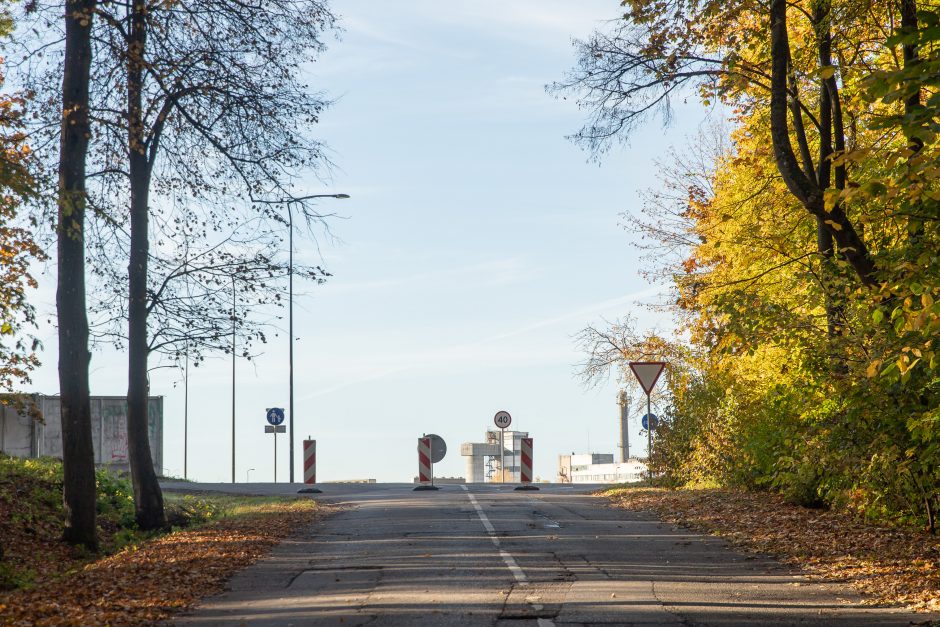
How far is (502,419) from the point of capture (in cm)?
3650

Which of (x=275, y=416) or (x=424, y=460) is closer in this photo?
(x=424, y=460)

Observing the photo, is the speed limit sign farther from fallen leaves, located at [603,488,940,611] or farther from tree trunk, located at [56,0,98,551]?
tree trunk, located at [56,0,98,551]

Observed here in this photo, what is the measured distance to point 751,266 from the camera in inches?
944

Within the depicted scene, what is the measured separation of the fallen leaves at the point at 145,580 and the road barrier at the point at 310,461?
48.3ft

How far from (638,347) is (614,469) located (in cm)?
4217

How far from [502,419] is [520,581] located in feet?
83.8

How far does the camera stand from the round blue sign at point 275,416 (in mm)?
43469

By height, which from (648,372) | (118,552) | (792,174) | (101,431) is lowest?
(118,552)

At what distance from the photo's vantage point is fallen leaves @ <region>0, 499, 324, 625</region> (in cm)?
970

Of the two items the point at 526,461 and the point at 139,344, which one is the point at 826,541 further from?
the point at 526,461

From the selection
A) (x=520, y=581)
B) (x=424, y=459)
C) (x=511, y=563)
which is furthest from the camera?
(x=424, y=459)

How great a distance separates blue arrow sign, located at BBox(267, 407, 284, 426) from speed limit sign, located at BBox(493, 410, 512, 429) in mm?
11467

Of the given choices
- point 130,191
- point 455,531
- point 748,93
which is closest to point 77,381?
point 130,191

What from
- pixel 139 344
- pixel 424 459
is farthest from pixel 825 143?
pixel 424 459
